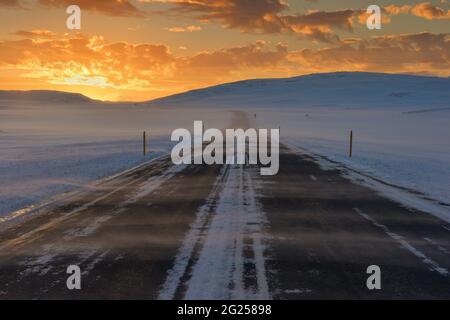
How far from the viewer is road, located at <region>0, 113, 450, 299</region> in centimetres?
611

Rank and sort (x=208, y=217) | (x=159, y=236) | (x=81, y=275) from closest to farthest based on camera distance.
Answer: (x=81, y=275)
(x=159, y=236)
(x=208, y=217)

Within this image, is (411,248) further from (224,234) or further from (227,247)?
(224,234)

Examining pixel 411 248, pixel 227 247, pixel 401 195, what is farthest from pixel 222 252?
pixel 401 195

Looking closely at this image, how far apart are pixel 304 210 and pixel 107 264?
17.0ft

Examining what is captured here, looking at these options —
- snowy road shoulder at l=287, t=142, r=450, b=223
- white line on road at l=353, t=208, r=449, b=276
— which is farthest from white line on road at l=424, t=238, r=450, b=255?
snowy road shoulder at l=287, t=142, r=450, b=223

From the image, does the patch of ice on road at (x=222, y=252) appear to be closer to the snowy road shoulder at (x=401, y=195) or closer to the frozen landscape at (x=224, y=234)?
the frozen landscape at (x=224, y=234)

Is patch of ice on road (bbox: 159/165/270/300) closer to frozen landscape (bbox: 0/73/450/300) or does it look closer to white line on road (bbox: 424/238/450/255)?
frozen landscape (bbox: 0/73/450/300)

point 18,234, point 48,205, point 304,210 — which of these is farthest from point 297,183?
point 18,234

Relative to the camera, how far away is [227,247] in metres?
7.86

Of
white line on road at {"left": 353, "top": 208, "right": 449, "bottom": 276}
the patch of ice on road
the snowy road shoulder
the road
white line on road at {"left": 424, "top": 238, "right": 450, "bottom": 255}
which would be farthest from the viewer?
the snowy road shoulder

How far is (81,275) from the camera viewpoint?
6.58 metres

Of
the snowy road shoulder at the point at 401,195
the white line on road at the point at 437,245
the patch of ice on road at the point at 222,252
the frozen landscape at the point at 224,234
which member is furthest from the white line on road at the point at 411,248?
the patch of ice on road at the point at 222,252
